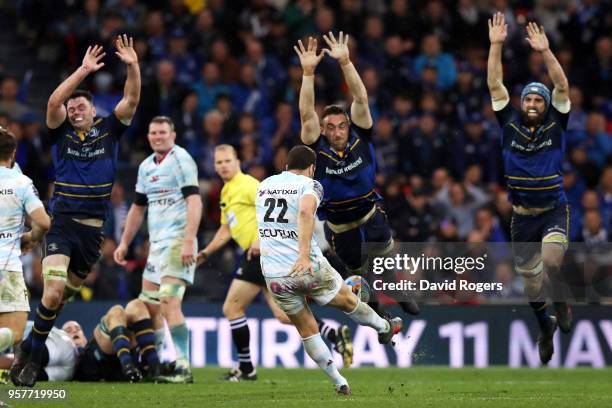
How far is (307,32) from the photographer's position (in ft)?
78.6

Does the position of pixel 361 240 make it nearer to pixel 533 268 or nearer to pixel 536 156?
pixel 533 268

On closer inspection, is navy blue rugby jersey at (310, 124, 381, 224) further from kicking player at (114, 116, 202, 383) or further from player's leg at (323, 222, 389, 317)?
kicking player at (114, 116, 202, 383)

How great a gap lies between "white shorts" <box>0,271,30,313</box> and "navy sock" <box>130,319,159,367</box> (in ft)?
11.6

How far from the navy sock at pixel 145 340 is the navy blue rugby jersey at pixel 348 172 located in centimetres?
264

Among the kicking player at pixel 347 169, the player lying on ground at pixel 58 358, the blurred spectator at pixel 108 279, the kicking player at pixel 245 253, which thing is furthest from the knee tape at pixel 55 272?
the blurred spectator at pixel 108 279

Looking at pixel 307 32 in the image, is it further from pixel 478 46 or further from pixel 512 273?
pixel 512 273

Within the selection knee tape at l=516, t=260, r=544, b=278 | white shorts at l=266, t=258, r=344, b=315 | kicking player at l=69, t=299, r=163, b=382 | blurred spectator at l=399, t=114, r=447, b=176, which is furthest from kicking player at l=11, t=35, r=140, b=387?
blurred spectator at l=399, t=114, r=447, b=176

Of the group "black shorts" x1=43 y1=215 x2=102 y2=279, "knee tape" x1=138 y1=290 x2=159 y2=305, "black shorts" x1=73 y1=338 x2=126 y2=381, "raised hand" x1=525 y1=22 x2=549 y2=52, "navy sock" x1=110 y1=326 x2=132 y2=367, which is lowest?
"black shorts" x1=73 y1=338 x2=126 y2=381

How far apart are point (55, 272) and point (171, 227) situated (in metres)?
1.89

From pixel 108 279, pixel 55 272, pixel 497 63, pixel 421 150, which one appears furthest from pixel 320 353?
pixel 421 150

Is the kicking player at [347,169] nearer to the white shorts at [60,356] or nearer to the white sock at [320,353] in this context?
the white sock at [320,353]

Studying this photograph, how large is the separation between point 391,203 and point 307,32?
4.99 meters

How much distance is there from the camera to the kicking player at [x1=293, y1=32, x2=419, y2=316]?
13602 mm

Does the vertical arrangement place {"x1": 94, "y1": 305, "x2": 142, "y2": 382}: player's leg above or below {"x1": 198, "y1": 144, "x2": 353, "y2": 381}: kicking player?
below
